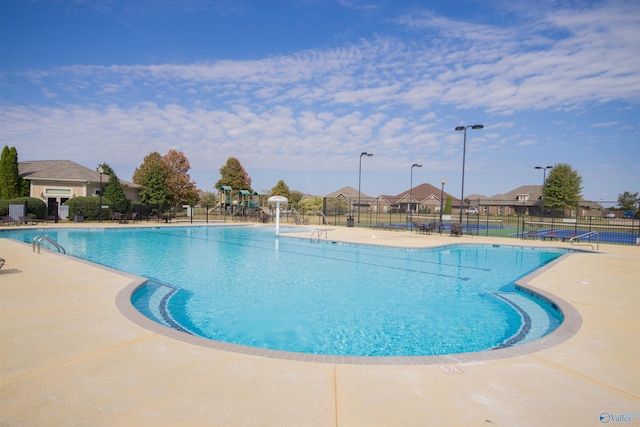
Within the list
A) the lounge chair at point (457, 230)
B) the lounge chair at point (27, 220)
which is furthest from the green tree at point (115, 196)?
the lounge chair at point (457, 230)

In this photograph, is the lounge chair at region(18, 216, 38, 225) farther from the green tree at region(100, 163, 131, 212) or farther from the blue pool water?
the blue pool water

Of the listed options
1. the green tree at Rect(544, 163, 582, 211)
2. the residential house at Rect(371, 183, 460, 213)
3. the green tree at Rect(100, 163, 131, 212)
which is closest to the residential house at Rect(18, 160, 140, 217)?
the green tree at Rect(100, 163, 131, 212)

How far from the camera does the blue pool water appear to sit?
5.86m

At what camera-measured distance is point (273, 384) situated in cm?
315

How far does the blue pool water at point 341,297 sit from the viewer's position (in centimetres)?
586

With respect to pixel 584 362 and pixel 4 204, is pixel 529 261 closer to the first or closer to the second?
pixel 584 362

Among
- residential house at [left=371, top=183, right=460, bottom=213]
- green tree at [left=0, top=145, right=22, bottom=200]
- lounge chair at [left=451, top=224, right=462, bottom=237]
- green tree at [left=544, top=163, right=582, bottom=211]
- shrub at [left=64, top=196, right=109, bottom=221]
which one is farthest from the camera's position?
residential house at [left=371, top=183, right=460, bottom=213]

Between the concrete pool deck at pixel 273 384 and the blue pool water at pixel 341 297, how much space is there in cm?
170

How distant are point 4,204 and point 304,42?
22.7 metres

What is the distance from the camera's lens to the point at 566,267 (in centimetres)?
1032

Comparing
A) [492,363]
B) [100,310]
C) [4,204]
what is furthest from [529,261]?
[4,204]

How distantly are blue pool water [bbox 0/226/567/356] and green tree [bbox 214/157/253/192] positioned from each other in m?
38.2

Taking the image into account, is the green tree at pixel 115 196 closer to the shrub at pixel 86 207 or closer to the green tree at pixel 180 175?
the shrub at pixel 86 207

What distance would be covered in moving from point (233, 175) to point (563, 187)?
4671 cm
